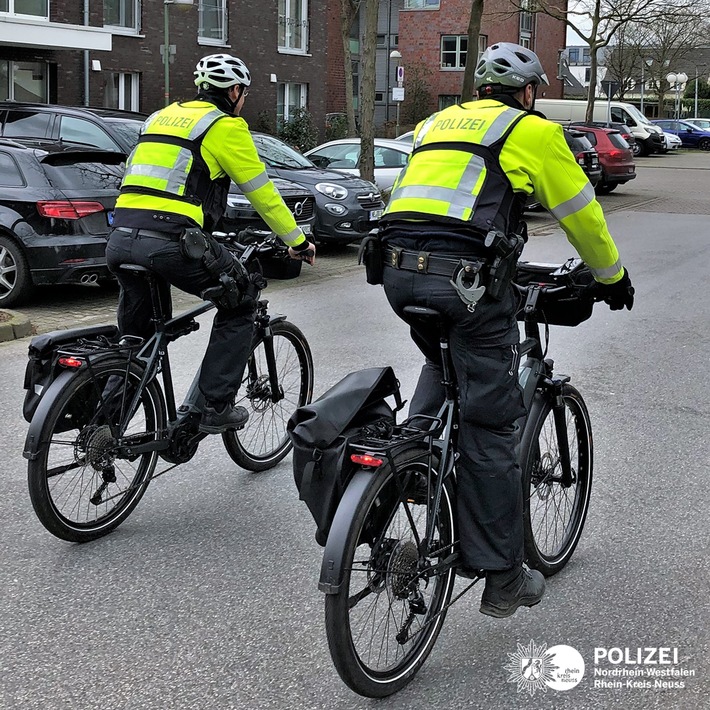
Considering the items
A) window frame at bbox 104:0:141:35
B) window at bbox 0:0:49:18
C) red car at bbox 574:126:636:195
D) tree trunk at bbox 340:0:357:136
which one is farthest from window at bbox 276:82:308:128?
red car at bbox 574:126:636:195

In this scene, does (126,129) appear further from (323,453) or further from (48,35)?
(48,35)

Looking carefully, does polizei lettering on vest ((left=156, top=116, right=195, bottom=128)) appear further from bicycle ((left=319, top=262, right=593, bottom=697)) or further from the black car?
the black car

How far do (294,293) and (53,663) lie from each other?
27.0 feet

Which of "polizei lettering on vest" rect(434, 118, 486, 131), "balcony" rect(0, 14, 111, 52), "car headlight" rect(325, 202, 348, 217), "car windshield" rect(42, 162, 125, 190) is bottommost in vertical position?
"car headlight" rect(325, 202, 348, 217)

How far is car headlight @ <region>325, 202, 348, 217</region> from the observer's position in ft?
46.6

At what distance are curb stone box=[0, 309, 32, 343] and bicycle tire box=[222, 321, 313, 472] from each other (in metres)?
3.91

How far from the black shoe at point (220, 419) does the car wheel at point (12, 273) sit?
5348 millimetres

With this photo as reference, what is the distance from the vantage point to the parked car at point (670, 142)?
50094 mm

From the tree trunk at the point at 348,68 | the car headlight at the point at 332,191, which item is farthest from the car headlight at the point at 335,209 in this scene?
the tree trunk at the point at 348,68

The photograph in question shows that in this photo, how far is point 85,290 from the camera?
1110cm

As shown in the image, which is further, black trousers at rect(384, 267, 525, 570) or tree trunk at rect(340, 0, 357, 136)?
tree trunk at rect(340, 0, 357, 136)

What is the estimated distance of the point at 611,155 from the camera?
84.6 ft

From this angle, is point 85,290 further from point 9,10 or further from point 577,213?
point 9,10

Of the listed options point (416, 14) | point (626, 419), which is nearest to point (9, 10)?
point (626, 419)
